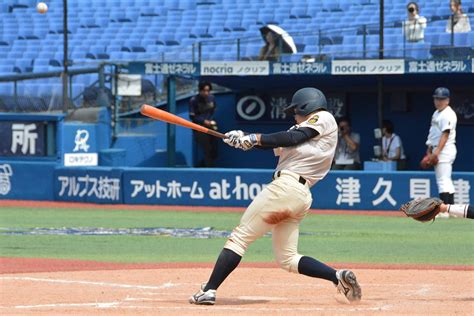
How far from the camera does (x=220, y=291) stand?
25.3 ft

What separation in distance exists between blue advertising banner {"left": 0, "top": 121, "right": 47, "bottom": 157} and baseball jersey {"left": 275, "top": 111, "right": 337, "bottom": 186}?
39.2 ft

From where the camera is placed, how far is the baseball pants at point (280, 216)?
6641 millimetres

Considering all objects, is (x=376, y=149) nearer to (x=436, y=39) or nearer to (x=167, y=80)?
(x=436, y=39)

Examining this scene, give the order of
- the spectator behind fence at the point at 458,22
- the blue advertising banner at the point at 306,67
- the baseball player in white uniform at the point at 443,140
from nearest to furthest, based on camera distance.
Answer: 1. the baseball player in white uniform at the point at 443,140
2. the blue advertising banner at the point at 306,67
3. the spectator behind fence at the point at 458,22

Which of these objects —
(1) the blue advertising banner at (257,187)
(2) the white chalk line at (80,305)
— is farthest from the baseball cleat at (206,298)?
(1) the blue advertising banner at (257,187)

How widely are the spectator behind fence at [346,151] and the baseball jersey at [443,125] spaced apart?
14.4ft

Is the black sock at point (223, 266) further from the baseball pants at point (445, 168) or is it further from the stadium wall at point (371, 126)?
the stadium wall at point (371, 126)

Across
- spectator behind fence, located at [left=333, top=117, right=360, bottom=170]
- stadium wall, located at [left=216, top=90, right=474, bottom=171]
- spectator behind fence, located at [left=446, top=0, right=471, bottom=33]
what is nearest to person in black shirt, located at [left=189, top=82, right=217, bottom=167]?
spectator behind fence, located at [left=333, top=117, right=360, bottom=170]

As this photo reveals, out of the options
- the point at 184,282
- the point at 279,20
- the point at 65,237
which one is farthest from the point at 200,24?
the point at 184,282

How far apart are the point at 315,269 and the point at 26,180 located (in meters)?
12.0

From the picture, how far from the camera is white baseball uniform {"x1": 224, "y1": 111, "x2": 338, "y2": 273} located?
6.65 m

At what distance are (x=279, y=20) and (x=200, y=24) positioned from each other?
2.21m

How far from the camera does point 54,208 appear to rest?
1633 cm

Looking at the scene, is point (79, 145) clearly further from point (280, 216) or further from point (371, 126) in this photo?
point (280, 216)
